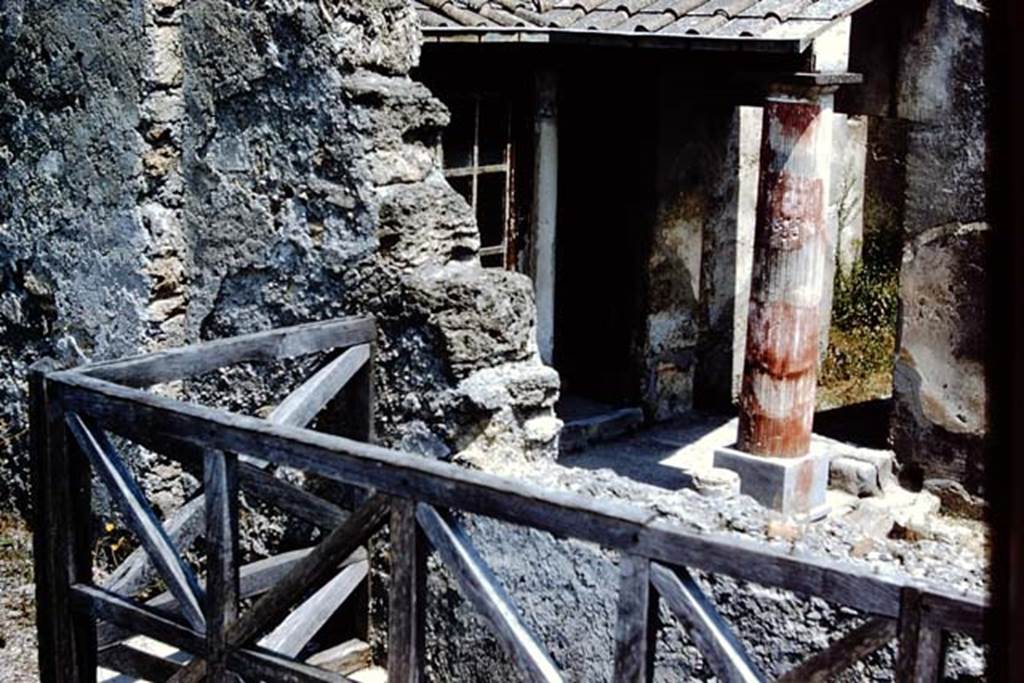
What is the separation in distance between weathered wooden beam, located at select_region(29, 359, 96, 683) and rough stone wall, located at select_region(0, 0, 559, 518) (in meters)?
1.06

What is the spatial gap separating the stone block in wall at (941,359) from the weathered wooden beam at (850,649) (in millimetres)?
5799

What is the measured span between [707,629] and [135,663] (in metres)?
2.61

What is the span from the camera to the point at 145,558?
4.14 m

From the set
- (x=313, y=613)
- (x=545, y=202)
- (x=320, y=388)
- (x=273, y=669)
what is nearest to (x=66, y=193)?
(x=320, y=388)

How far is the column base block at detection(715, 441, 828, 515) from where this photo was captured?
7.44m

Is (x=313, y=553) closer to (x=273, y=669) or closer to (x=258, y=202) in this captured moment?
(x=273, y=669)

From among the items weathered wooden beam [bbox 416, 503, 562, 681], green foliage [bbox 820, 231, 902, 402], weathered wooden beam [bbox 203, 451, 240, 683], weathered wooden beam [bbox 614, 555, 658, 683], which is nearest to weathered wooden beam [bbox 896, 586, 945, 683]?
weathered wooden beam [bbox 614, 555, 658, 683]

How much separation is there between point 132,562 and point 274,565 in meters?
0.54

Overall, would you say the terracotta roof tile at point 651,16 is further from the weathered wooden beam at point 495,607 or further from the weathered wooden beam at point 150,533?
the weathered wooden beam at point 495,607

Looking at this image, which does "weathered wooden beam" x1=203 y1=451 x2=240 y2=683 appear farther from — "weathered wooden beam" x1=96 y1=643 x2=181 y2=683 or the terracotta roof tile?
the terracotta roof tile

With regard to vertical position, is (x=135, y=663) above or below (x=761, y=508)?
below

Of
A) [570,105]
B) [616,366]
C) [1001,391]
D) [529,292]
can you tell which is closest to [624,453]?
[616,366]

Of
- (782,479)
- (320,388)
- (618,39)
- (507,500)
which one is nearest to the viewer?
(507,500)

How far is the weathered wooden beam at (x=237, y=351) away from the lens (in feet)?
13.1
